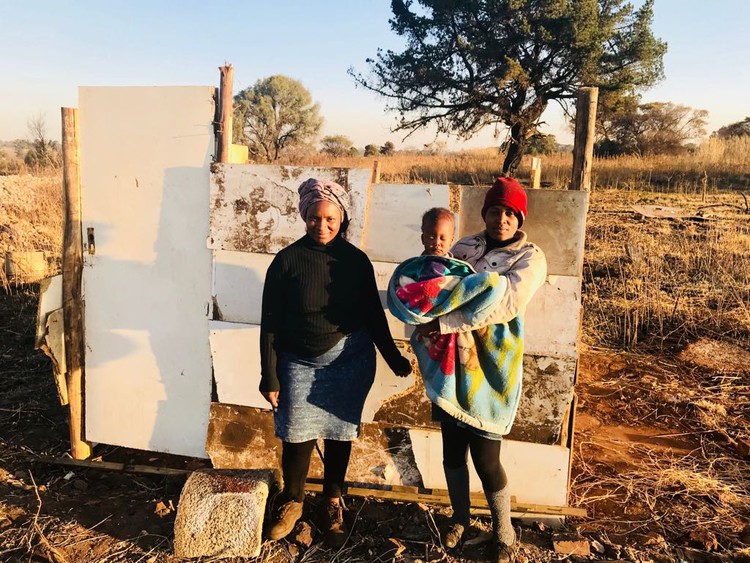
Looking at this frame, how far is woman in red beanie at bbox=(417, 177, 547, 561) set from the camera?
→ 2.05m

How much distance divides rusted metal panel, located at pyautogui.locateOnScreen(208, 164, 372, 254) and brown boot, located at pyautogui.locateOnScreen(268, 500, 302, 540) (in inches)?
54.2

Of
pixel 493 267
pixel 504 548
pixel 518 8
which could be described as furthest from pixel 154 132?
pixel 518 8

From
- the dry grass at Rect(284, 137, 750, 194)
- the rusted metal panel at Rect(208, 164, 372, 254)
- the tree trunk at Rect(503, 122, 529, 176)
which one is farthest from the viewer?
the tree trunk at Rect(503, 122, 529, 176)

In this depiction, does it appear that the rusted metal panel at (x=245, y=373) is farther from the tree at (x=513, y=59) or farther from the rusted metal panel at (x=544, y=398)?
the tree at (x=513, y=59)

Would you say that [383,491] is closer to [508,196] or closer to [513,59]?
[508,196]

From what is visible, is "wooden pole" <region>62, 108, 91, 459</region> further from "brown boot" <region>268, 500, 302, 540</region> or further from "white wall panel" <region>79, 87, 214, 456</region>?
"brown boot" <region>268, 500, 302, 540</region>

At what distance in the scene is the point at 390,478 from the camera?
298 cm

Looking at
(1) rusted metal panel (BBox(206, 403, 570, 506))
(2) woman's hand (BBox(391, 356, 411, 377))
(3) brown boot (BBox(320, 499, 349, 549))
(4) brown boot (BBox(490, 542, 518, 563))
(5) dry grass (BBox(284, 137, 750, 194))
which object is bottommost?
(3) brown boot (BBox(320, 499, 349, 549))

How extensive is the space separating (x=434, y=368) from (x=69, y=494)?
8.16 feet

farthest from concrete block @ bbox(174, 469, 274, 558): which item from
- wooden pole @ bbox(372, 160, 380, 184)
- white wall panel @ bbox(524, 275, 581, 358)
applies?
wooden pole @ bbox(372, 160, 380, 184)

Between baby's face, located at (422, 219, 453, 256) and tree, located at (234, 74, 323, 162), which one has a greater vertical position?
tree, located at (234, 74, 323, 162)

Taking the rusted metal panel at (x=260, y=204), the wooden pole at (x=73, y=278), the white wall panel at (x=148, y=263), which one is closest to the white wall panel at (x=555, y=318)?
the rusted metal panel at (x=260, y=204)

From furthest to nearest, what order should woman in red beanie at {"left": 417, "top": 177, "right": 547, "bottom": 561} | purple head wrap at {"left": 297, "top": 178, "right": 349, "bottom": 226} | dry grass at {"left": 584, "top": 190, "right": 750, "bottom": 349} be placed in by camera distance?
dry grass at {"left": 584, "top": 190, "right": 750, "bottom": 349} < purple head wrap at {"left": 297, "top": 178, "right": 349, "bottom": 226} < woman in red beanie at {"left": 417, "top": 177, "right": 547, "bottom": 561}

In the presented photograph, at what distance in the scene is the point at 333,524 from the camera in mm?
2609
